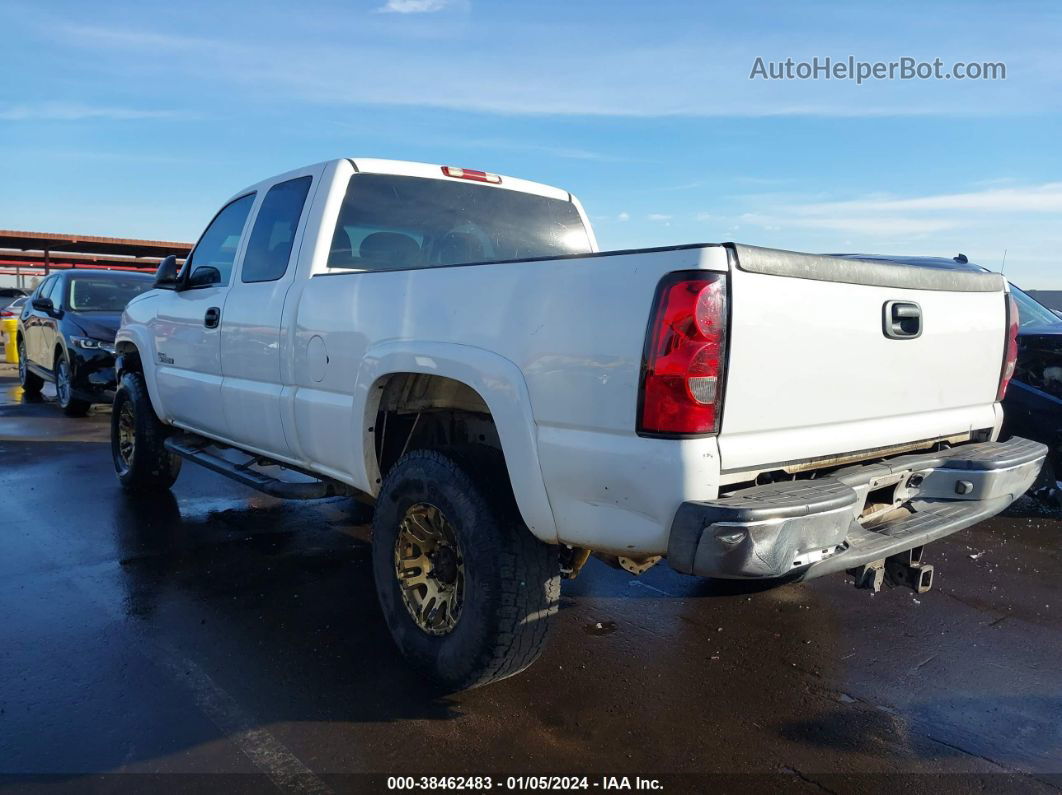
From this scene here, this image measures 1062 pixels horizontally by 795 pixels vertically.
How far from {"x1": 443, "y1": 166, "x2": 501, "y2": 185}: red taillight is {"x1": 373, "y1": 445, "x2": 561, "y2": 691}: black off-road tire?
2030 millimetres

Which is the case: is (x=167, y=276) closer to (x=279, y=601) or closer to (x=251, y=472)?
(x=251, y=472)

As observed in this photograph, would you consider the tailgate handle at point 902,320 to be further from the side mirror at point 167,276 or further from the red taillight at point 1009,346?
the side mirror at point 167,276

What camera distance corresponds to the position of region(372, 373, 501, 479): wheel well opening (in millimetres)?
3252

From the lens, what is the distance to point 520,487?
2.72 meters

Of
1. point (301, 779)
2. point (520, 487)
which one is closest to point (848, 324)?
point (520, 487)

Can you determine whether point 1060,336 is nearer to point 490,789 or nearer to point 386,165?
point 386,165

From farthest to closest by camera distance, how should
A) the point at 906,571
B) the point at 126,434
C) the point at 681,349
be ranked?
the point at 126,434
the point at 906,571
the point at 681,349

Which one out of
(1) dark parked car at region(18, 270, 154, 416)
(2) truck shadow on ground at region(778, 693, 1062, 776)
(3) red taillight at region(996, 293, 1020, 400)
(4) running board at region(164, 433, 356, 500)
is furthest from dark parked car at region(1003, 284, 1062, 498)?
(1) dark parked car at region(18, 270, 154, 416)

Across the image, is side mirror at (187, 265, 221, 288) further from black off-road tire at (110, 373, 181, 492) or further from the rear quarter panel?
the rear quarter panel

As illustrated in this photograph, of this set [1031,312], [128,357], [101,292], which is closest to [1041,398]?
[1031,312]

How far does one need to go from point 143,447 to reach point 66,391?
5372mm

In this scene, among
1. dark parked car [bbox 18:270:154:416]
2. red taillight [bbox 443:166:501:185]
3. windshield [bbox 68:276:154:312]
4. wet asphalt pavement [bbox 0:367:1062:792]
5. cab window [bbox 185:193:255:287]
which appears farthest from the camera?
windshield [bbox 68:276:154:312]

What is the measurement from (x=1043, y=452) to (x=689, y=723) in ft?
6.43

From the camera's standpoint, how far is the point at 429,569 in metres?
3.24
